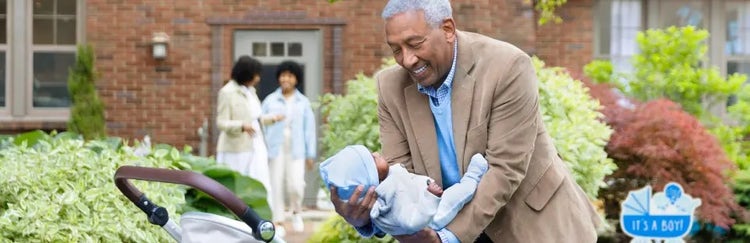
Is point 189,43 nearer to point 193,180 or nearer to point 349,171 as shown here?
point 193,180

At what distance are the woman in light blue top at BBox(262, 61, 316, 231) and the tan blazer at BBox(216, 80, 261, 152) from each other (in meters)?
0.54

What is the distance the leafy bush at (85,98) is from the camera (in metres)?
16.7

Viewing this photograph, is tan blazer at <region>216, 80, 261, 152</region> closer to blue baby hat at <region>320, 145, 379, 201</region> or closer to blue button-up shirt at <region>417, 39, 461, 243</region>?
blue button-up shirt at <region>417, 39, 461, 243</region>

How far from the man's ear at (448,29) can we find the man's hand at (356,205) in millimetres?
527

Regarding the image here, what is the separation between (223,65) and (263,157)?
370cm

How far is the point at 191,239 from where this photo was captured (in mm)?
4859

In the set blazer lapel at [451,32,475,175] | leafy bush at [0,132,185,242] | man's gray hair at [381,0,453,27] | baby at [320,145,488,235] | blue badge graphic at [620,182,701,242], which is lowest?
blue badge graphic at [620,182,701,242]

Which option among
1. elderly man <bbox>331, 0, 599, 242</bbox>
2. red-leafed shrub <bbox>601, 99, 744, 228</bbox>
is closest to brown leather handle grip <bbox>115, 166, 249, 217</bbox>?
elderly man <bbox>331, 0, 599, 242</bbox>

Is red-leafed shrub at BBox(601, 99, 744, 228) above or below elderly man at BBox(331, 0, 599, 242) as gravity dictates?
below

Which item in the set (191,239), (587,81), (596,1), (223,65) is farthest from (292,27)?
(191,239)

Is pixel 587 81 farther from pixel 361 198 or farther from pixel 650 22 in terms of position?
pixel 361 198

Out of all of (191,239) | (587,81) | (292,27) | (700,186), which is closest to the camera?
(191,239)

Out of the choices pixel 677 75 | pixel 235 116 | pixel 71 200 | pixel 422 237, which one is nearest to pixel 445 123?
pixel 422 237

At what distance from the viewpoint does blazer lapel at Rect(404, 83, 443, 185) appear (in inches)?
182
